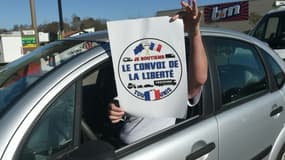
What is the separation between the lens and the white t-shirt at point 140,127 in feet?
7.61

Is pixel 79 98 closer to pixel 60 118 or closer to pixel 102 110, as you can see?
pixel 60 118

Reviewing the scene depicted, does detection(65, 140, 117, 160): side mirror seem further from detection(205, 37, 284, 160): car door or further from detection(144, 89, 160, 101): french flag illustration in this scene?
detection(205, 37, 284, 160): car door

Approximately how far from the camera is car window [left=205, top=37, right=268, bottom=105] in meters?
2.82

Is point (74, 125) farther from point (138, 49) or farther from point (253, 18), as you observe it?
point (253, 18)

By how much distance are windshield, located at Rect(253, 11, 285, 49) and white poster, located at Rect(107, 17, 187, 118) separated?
7.03 m

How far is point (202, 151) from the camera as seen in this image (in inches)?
95.6

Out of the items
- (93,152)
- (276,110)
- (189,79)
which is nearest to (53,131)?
(93,152)

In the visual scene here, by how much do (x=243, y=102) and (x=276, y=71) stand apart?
0.71 m

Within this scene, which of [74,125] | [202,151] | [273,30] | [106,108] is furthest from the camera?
[273,30]

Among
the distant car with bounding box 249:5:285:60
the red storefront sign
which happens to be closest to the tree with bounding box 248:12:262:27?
the red storefront sign

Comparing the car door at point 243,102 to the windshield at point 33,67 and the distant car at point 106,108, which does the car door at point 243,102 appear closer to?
the distant car at point 106,108

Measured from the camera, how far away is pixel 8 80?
2.38 metres

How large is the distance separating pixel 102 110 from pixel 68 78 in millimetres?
719

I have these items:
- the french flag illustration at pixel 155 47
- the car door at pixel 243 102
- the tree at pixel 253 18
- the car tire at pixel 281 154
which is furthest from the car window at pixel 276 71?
the tree at pixel 253 18
